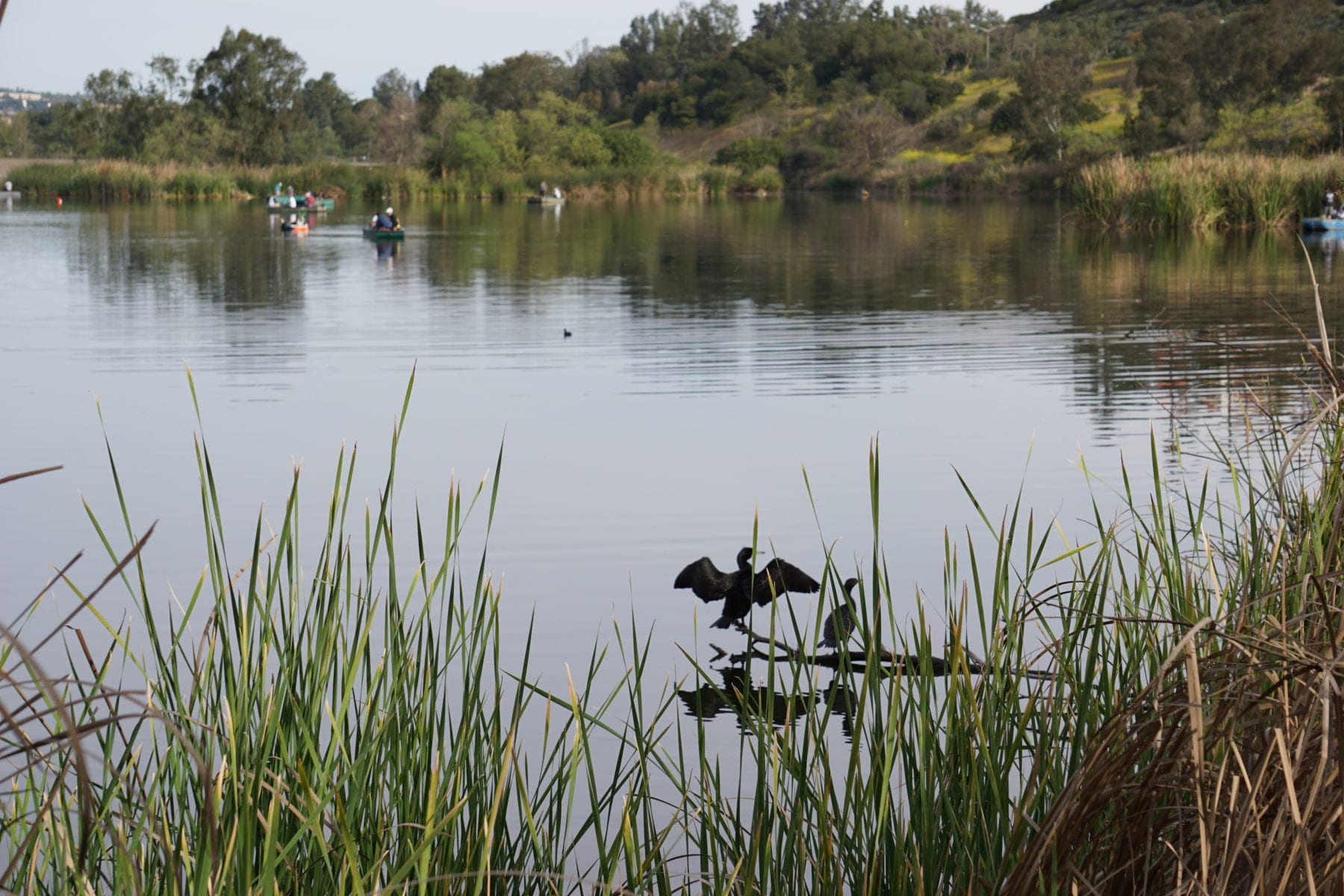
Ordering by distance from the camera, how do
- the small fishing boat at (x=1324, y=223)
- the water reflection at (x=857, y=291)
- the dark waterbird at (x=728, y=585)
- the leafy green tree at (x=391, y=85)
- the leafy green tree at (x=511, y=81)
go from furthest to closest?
the leafy green tree at (x=391, y=85) < the leafy green tree at (x=511, y=81) < the small fishing boat at (x=1324, y=223) < the water reflection at (x=857, y=291) < the dark waterbird at (x=728, y=585)

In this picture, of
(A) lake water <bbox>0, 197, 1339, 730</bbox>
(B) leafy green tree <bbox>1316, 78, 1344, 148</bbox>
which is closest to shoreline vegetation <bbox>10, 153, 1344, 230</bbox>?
(A) lake water <bbox>0, 197, 1339, 730</bbox>

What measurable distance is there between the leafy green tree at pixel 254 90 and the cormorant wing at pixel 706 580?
6128 centimetres

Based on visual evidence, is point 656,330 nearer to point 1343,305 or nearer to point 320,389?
point 320,389

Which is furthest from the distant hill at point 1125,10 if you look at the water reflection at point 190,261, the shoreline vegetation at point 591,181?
the water reflection at point 190,261

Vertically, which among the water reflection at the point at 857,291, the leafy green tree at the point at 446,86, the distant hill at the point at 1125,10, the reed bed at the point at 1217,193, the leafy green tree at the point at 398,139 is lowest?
the water reflection at the point at 857,291

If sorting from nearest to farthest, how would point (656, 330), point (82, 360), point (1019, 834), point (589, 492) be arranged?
1. point (1019, 834)
2. point (589, 492)
3. point (82, 360)
4. point (656, 330)

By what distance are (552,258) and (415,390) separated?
12.8 m

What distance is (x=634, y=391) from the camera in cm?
982

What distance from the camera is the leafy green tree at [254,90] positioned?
62.5 metres

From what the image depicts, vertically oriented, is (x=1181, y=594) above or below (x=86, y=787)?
below

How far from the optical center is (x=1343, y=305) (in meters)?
13.6

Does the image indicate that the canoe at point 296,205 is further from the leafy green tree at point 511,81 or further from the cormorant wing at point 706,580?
the leafy green tree at point 511,81

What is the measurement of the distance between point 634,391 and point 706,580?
5480 millimetres

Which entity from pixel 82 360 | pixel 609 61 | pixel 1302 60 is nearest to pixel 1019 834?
pixel 82 360
